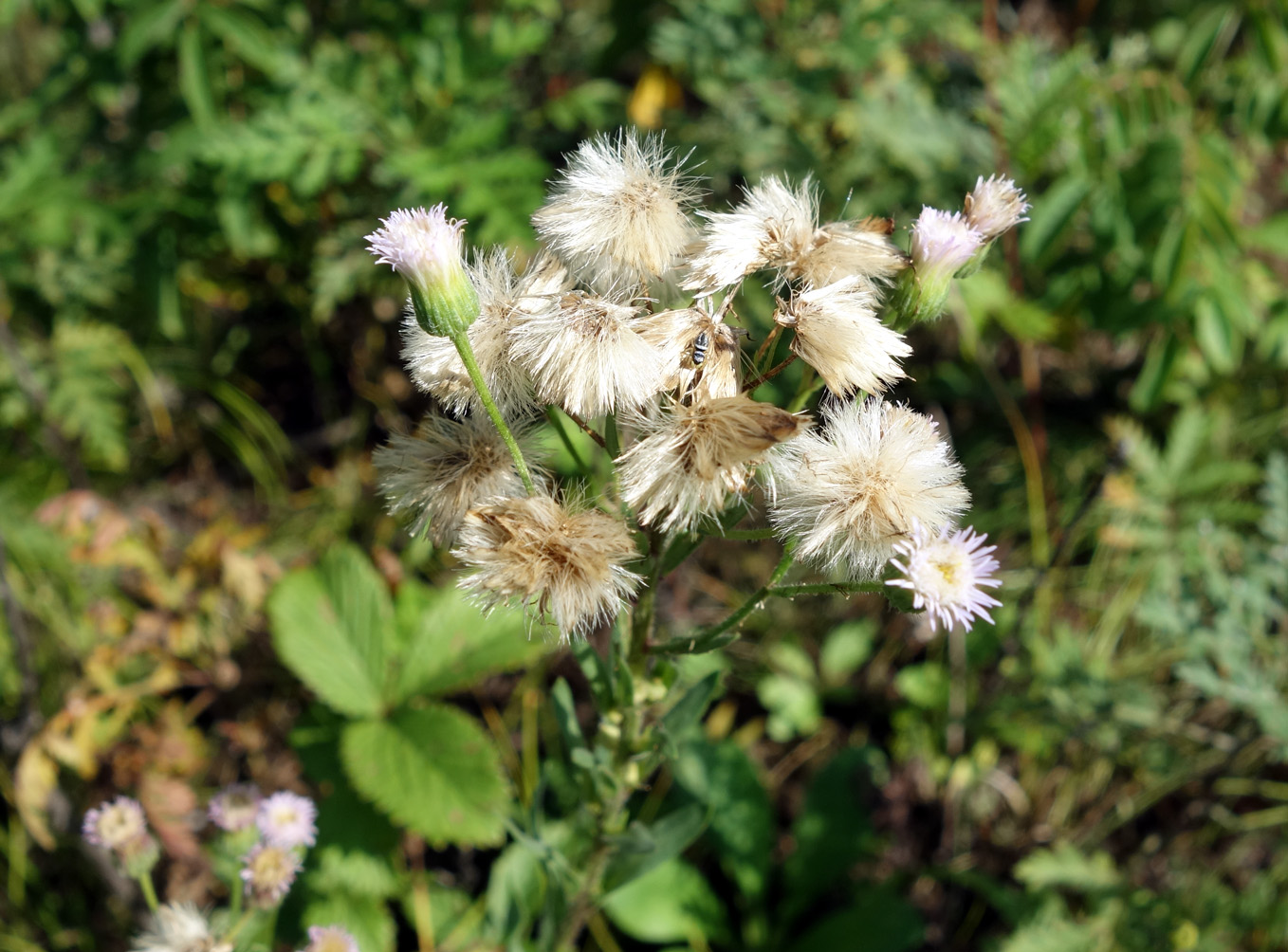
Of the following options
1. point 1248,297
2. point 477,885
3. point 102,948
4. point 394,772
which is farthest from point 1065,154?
point 102,948

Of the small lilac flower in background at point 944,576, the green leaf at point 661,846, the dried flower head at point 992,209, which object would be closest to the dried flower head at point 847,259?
the dried flower head at point 992,209

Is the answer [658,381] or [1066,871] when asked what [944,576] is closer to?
[658,381]

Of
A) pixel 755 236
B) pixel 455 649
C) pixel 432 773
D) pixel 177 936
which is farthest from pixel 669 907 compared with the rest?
pixel 755 236

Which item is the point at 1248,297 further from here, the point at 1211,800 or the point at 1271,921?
the point at 1271,921

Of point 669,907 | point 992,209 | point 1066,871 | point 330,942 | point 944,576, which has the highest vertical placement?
point 992,209

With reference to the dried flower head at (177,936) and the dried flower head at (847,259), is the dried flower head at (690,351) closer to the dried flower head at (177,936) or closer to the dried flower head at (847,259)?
the dried flower head at (847,259)

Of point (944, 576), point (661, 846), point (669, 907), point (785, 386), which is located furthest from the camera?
point (785, 386)

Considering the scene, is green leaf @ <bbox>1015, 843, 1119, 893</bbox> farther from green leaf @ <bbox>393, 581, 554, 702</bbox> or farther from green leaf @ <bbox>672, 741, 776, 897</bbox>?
green leaf @ <bbox>393, 581, 554, 702</bbox>
